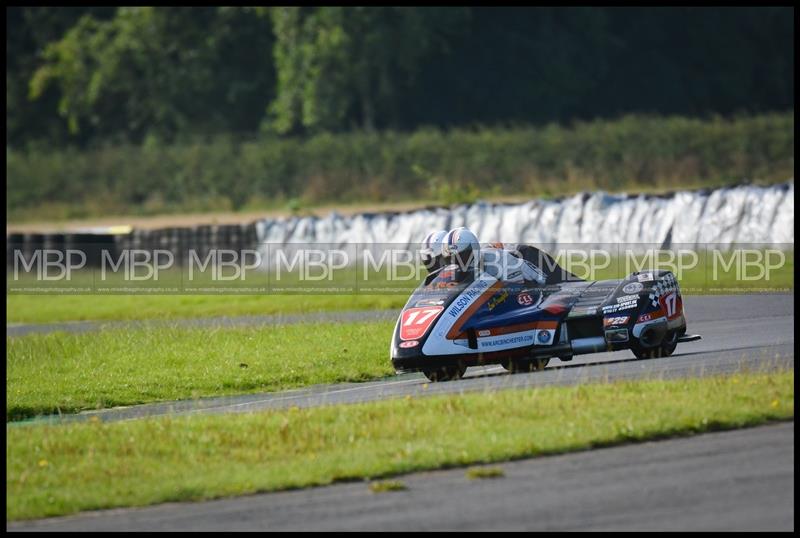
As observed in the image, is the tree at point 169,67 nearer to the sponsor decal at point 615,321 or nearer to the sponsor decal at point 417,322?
the sponsor decal at point 417,322

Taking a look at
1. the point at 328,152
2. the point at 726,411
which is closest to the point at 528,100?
the point at 328,152

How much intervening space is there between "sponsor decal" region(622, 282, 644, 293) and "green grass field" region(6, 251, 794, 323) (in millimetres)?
7977

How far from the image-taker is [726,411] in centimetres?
959

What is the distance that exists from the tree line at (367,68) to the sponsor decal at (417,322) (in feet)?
120

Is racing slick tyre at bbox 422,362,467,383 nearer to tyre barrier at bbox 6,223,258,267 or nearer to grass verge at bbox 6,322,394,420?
grass verge at bbox 6,322,394,420

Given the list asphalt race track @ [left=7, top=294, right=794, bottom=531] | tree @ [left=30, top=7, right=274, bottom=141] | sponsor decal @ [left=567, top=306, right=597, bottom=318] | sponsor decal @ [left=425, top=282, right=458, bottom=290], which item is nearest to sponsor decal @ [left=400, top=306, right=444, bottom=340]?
sponsor decal @ [left=425, top=282, right=458, bottom=290]

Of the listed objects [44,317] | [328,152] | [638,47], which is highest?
[638,47]

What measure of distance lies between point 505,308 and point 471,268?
544 millimetres

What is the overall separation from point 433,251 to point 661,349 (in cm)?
252

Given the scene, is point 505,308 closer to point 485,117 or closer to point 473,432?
point 473,432

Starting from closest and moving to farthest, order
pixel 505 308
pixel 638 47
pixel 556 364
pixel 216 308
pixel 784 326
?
pixel 505 308 → pixel 556 364 → pixel 784 326 → pixel 216 308 → pixel 638 47

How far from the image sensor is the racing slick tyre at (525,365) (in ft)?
43.1

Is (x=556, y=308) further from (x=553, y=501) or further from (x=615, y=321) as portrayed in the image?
(x=553, y=501)

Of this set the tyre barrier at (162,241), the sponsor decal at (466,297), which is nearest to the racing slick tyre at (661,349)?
the sponsor decal at (466,297)
